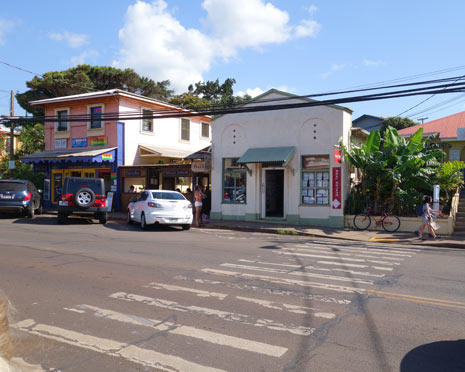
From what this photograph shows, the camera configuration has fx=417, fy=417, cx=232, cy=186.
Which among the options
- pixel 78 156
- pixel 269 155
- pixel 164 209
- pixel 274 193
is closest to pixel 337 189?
pixel 269 155

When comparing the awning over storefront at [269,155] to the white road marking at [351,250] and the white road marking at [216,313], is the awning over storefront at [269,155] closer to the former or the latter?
the white road marking at [351,250]

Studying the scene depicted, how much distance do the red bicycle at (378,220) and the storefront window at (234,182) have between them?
5.47 meters

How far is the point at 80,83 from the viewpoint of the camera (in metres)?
37.8

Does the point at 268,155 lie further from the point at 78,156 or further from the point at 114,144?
the point at 78,156

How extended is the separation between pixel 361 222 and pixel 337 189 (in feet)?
5.49

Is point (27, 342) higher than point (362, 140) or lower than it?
lower

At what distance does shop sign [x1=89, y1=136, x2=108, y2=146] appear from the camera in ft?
83.9

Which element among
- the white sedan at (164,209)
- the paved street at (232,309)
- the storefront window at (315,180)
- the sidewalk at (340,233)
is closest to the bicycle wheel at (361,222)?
the sidewalk at (340,233)

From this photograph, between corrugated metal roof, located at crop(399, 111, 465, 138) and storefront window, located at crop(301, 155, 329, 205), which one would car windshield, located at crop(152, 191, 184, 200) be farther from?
corrugated metal roof, located at crop(399, 111, 465, 138)

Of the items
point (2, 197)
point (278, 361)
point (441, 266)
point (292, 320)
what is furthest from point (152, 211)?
point (278, 361)

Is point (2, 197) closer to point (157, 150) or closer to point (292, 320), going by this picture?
point (157, 150)

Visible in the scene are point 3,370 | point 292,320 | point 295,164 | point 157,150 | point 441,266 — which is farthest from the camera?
point 157,150

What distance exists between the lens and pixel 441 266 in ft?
31.4

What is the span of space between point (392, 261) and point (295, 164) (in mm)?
9120
